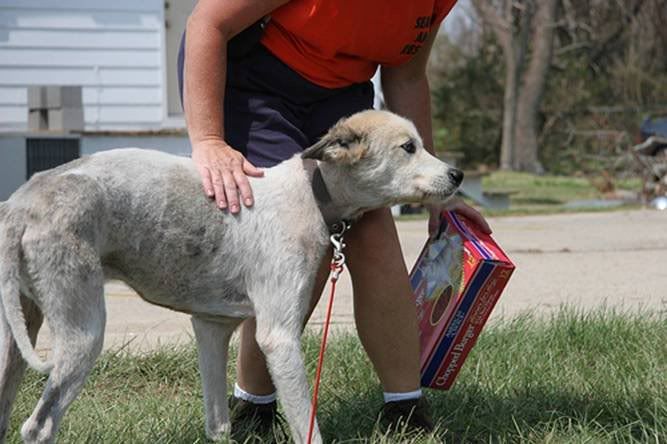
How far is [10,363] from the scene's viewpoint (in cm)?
374

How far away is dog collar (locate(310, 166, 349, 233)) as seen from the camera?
4051mm

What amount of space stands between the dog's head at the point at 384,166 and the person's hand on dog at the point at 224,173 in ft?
0.91

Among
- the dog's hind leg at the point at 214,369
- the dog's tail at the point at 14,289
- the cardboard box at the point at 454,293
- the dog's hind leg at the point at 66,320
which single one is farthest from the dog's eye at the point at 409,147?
the dog's tail at the point at 14,289

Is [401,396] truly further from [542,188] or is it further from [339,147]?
[542,188]

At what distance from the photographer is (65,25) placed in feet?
44.8

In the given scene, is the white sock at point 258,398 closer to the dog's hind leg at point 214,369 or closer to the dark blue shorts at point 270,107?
the dog's hind leg at point 214,369

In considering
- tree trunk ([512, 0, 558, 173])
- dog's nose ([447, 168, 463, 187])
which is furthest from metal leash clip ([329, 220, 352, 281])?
tree trunk ([512, 0, 558, 173])

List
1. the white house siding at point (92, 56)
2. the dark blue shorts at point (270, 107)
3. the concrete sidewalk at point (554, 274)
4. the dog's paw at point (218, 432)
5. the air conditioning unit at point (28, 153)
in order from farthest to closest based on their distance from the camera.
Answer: the white house siding at point (92, 56), the air conditioning unit at point (28, 153), the concrete sidewalk at point (554, 274), the dark blue shorts at point (270, 107), the dog's paw at point (218, 432)

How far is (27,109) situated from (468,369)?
9.46 m

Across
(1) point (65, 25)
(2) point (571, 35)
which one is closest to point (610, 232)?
(1) point (65, 25)

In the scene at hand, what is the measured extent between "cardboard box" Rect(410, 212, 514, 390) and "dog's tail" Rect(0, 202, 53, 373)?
5.54 feet

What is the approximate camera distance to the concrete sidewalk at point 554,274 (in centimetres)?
679

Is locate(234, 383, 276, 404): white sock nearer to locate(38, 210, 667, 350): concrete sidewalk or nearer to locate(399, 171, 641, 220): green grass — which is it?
locate(38, 210, 667, 350): concrete sidewalk

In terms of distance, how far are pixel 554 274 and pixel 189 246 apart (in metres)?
5.41
